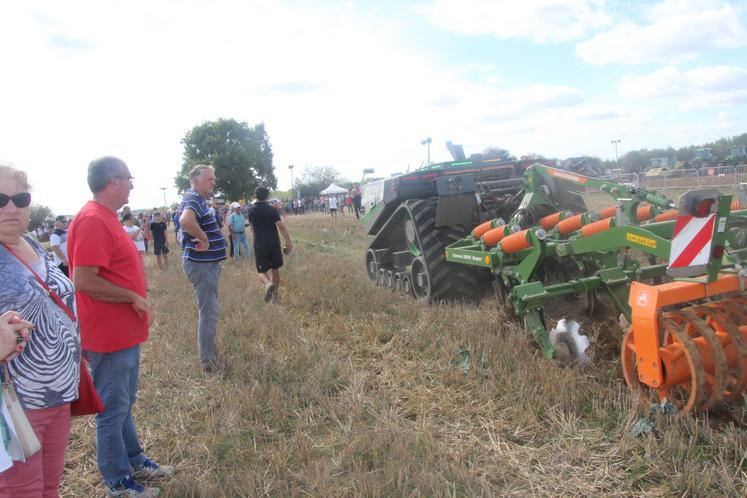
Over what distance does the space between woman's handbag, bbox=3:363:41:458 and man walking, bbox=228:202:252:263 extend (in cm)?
1098

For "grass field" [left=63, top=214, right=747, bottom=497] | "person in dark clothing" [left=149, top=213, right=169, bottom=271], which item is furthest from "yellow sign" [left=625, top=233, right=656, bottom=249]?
"person in dark clothing" [left=149, top=213, right=169, bottom=271]

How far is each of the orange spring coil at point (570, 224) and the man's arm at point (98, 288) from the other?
133 inches

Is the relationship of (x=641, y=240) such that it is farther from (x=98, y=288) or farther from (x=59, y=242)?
(x=59, y=242)

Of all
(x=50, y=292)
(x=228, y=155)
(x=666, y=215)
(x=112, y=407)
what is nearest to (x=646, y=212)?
(x=666, y=215)

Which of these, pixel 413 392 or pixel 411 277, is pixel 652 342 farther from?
pixel 411 277

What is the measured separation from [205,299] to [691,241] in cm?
378

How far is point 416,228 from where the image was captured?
6.64 m

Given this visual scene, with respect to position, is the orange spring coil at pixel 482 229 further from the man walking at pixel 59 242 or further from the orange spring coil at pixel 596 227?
the man walking at pixel 59 242

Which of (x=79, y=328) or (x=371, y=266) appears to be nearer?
(x=79, y=328)

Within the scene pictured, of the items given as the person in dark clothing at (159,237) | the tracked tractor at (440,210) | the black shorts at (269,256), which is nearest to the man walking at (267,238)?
the black shorts at (269,256)

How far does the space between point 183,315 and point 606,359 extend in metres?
5.24

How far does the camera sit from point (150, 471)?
10.1ft

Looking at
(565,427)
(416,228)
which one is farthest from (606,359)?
(416,228)

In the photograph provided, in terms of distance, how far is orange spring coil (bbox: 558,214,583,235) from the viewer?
4387 millimetres
